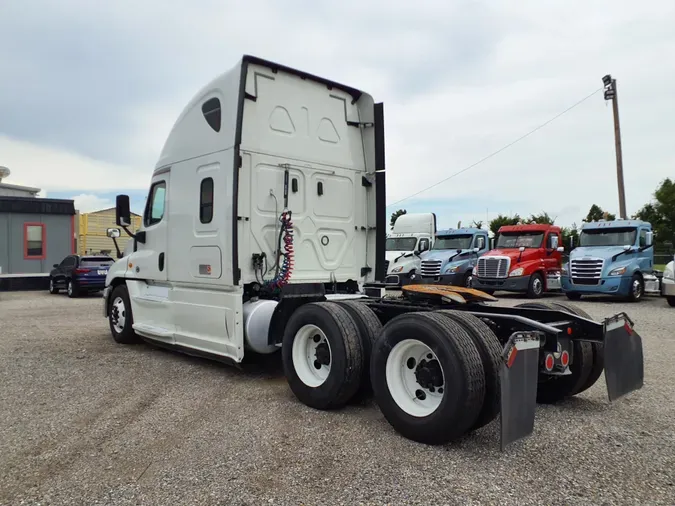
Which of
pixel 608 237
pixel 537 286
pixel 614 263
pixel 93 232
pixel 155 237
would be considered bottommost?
pixel 537 286

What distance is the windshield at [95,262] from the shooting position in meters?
19.5

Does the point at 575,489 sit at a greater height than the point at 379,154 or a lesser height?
lesser

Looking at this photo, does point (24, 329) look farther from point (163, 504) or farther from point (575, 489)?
point (575, 489)

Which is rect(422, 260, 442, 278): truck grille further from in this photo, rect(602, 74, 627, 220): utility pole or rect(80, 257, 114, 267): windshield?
rect(80, 257, 114, 267): windshield

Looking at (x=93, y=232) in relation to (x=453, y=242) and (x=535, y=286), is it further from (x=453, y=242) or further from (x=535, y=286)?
(x=535, y=286)

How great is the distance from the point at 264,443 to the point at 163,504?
1.07 m

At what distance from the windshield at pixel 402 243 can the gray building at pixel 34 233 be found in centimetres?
1581

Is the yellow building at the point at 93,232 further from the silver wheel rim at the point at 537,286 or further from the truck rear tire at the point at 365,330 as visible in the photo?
the truck rear tire at the point at 365,330

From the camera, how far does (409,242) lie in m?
21.6

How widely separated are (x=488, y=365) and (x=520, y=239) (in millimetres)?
15451

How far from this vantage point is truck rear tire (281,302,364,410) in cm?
468

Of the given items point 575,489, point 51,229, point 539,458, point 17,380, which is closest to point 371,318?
point 539,458


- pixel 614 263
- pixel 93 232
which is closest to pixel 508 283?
pixel 614 263

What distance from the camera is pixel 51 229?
25.6 meters
